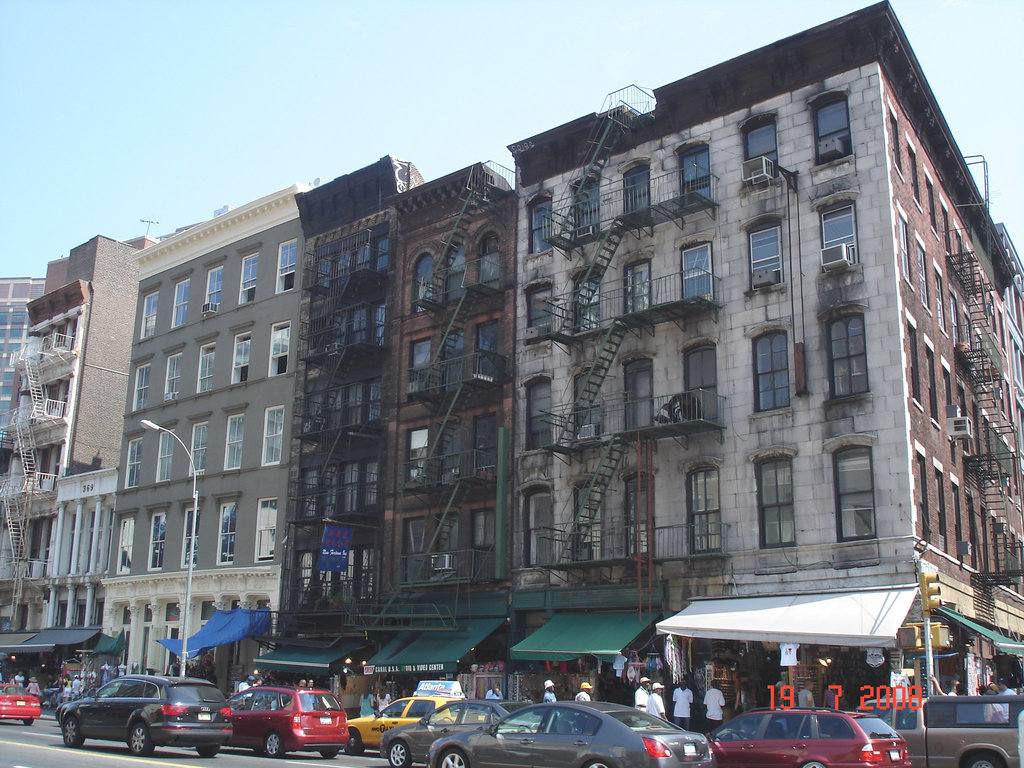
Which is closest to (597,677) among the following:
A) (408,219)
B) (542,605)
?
(542,605)

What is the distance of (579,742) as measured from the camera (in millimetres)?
15203

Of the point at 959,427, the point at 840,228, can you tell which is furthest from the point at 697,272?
the point at 959,427

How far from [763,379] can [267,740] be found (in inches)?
601

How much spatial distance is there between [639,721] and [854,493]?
11.9 metres

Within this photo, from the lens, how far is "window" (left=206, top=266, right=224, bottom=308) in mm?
46544

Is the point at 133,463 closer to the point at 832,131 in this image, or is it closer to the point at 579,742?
the point at 832,131

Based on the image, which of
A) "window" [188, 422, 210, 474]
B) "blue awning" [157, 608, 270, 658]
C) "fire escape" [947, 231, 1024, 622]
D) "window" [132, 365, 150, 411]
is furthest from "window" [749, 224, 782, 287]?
"window" [132, 365, 150, 411]

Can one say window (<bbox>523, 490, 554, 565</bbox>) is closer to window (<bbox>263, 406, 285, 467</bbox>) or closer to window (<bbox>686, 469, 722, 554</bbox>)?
window (<bbox>686, 469, 722, 554</bbox>)

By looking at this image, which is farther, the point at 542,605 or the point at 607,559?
the point at 542,605

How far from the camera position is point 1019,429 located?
147ft

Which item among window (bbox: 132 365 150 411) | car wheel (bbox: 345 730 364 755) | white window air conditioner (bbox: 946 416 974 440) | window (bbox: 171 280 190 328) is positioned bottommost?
car wheel (bbox: 345 730 364 755)

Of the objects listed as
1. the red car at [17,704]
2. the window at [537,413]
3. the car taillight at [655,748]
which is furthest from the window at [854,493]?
the red car at [17,704]

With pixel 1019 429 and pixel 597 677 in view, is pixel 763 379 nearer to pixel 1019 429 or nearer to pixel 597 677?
pixel 597 677

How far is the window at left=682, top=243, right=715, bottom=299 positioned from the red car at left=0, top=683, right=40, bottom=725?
23.1 m
